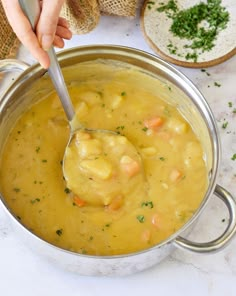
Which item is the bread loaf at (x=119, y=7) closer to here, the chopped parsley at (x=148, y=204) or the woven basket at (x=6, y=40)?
the woven basket at (x=6, y=40)

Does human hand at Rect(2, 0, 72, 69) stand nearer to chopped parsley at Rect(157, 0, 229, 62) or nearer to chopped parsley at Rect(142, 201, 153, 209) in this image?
chopped parsley at Rect(142, 201, 153, 209)

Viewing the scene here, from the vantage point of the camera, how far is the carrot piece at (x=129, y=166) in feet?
5.04

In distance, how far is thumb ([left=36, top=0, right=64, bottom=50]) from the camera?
1.30 meters

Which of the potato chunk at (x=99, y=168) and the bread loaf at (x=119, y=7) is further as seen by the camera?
the bread loaf at (x=119, y=7)

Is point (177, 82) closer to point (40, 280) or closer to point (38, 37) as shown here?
point (38, 37)

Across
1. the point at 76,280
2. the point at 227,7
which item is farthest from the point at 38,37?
the point at 227,7

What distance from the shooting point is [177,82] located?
1593 millimetres

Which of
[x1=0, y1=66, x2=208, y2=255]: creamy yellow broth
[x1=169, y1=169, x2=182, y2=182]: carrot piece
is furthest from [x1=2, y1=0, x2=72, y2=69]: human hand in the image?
[x1=169, y1=169, x2=182, y2=182]: carrot piece

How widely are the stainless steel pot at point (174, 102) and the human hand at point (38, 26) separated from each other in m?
0.23

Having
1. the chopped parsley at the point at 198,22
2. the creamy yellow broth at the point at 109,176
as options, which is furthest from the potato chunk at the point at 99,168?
the chopped parsley at the point at 198,22

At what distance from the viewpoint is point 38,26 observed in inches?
51.2

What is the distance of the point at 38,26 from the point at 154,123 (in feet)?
1.54

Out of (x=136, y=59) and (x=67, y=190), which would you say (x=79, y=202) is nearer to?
(x=67, y=190)

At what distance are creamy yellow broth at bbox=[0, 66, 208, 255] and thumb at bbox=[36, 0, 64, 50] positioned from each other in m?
0.36
